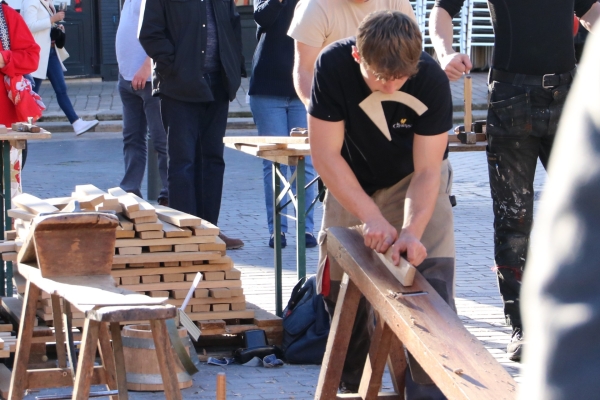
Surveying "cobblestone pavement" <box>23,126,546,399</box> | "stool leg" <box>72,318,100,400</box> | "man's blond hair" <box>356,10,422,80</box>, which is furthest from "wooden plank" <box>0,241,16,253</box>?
"man's blond hair" <box>356,10,422,80</box>

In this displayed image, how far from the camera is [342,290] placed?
3334 millimetres

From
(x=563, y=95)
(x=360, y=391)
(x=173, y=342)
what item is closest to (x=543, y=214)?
(x=360, y=391)

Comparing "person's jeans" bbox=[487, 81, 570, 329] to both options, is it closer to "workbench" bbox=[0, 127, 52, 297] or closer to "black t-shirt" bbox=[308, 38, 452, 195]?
"black t-shirt" bbox=[308, 38, 452, 195]

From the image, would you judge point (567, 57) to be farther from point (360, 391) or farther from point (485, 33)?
point (485, 33)

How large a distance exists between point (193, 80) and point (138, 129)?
2.43 metres

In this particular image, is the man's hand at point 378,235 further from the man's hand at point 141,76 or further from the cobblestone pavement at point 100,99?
the cobblestone pavement at point 100,99

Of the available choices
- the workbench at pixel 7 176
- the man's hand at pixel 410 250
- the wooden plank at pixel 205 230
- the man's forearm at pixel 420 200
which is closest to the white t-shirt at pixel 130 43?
the workbench at pixel 7 176

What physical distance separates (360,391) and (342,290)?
48 cm

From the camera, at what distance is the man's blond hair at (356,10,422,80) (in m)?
3.11

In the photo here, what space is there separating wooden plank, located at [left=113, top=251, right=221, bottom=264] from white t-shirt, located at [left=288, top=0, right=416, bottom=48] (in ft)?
3.91

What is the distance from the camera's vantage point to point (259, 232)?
7711mm

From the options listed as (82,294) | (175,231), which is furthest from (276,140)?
(82,294)

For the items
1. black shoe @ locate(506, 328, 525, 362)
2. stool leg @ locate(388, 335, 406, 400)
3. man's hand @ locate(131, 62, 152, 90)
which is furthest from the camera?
man's hand @ locate(131, 62, 152, 90)

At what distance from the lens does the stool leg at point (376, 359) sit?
10.9ft
